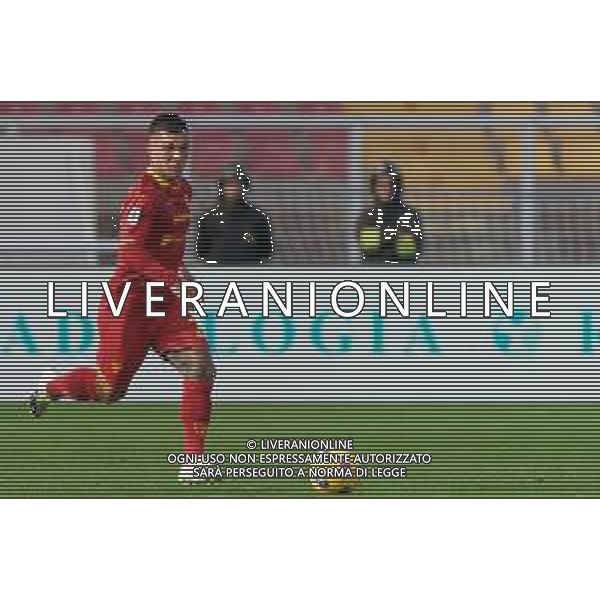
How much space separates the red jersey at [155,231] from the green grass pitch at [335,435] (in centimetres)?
80

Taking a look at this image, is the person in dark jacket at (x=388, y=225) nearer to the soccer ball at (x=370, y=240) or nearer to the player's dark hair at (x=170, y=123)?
the soccer ball at (x=370, y=240)

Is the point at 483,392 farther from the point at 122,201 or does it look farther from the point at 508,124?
the point at 122,201

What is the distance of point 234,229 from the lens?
12328 millimetres

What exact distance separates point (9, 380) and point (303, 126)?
229cm

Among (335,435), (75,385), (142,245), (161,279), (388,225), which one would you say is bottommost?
(335,435)

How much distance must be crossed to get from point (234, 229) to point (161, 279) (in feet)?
1.71

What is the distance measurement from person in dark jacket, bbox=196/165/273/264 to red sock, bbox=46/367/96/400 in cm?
98

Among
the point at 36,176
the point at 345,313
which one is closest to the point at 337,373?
the point at 345,313

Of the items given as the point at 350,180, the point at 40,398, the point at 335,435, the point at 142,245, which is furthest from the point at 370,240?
the point at 40,398

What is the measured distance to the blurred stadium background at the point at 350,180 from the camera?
1234 centimetres

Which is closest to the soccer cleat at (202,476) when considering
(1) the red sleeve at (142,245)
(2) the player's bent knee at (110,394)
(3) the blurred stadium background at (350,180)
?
(2) the player's bent knee at (110,394)

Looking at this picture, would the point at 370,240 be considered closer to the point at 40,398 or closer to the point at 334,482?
the point at 334,482

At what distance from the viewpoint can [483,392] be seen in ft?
40.3

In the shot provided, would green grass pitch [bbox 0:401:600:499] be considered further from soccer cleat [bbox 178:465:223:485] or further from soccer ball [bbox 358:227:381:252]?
→ soccer ball [bbox 358:227:381:252]
